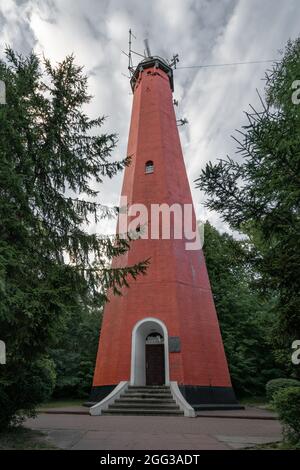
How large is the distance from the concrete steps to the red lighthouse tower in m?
0.45

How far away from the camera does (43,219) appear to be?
7875 millimetres

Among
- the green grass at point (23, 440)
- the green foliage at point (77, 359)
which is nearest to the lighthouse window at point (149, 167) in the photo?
the green foliage at point (77, 359)

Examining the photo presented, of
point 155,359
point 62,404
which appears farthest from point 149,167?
point 62,404

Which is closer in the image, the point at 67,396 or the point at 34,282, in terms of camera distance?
the point at 34,282

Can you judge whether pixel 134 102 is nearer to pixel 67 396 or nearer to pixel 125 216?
pixel 125 216

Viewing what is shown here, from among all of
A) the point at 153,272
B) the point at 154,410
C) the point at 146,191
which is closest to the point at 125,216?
the point at 146,191

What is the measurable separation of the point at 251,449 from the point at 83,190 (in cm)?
626

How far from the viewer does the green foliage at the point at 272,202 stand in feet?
17.2

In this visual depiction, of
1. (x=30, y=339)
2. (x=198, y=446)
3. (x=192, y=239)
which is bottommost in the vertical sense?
(x=198, y=446)

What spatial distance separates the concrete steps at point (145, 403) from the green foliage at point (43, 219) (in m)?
5.00

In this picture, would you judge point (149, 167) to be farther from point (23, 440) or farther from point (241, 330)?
point (23, 440)

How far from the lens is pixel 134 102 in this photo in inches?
771

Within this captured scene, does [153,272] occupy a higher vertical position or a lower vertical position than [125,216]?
lower

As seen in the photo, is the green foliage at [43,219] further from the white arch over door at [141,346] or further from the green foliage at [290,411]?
the white arch over door at [141,346]
